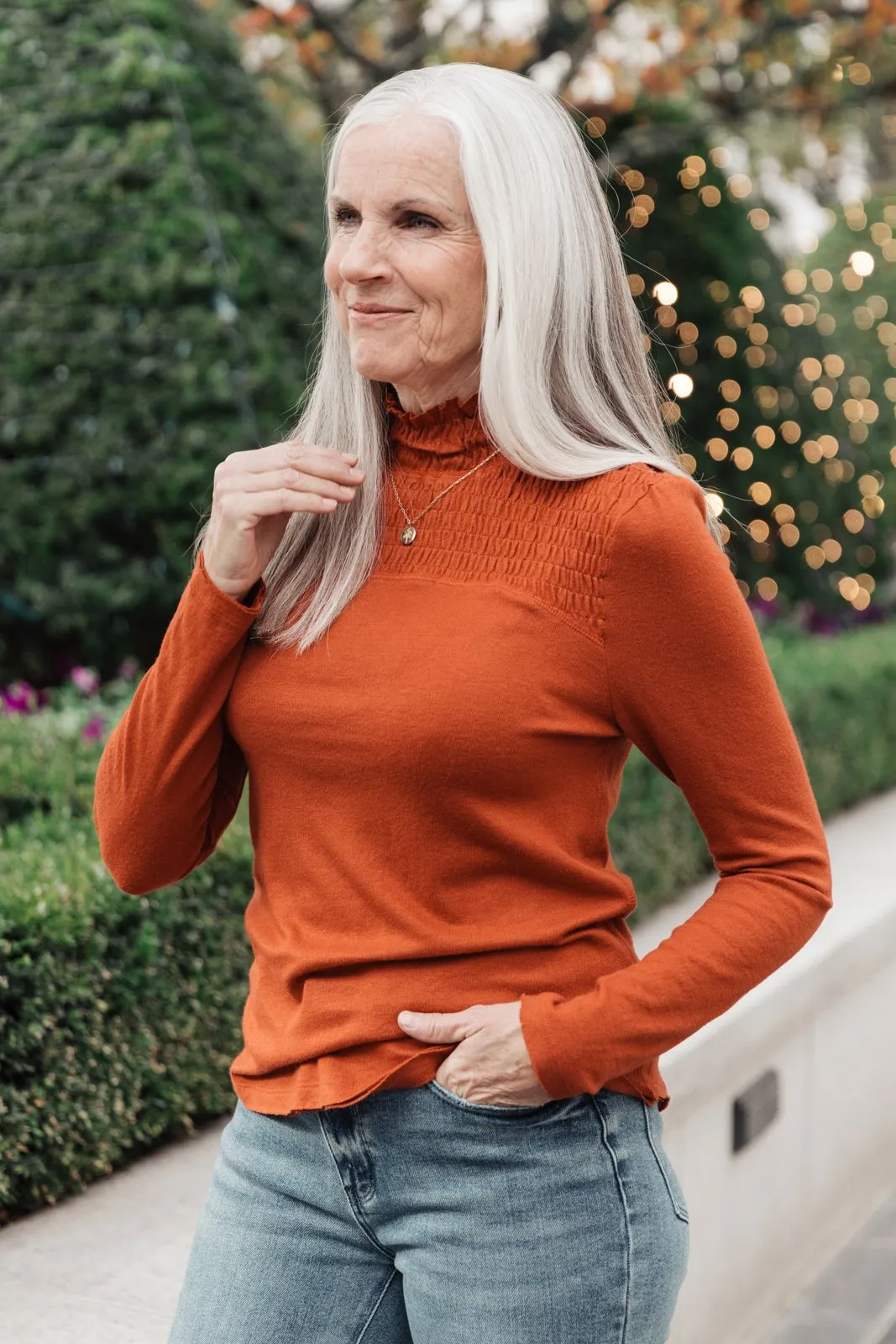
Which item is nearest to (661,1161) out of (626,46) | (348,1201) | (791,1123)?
(348,1201)

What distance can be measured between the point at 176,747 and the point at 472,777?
0.33 metres

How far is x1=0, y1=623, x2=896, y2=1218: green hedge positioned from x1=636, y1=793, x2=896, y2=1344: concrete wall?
107 centimetres

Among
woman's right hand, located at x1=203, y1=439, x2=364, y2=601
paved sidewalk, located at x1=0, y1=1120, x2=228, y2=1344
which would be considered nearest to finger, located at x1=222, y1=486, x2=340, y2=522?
woman's right hand, located at x1=203, y1=439, x2=364, y2=601

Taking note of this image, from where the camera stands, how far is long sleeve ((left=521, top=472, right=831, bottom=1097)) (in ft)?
4.84

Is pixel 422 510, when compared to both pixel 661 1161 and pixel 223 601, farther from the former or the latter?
pixel 661 1161

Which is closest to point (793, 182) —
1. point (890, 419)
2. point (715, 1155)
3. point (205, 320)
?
point (890, 419)

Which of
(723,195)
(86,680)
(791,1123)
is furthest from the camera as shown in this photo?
(723,195)

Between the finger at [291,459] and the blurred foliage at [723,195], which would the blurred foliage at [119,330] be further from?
the finger at [291,459]

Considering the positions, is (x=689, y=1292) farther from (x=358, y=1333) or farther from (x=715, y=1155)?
(x=358, y=1333)

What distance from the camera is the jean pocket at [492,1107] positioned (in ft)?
4.92

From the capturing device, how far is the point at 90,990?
307cm

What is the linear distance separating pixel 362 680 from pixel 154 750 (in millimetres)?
250

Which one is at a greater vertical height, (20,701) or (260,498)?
(260,498)

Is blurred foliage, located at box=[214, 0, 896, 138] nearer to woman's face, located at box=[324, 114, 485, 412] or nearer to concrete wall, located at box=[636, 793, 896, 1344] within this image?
concrete wall, located at box=[636, 793, 896, 1344]
